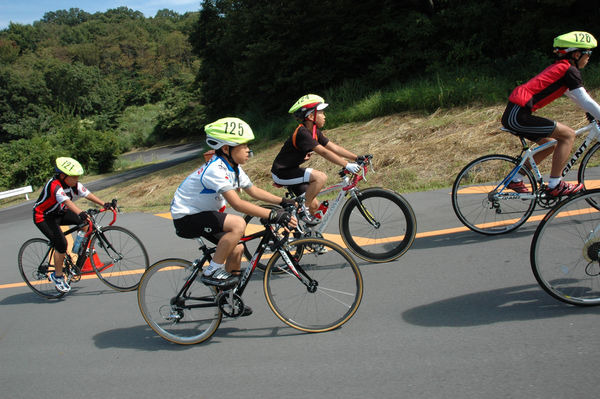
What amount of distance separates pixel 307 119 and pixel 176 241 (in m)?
3.46

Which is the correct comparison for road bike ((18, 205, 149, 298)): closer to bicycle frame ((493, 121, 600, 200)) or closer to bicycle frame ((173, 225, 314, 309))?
bicycle frame ((173, 225, 314, 309))

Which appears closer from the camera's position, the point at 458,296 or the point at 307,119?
the point at 458,296

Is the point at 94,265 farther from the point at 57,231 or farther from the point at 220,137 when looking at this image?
the point at 220,137

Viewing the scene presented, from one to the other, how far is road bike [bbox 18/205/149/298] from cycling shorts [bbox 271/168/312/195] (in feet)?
6.29

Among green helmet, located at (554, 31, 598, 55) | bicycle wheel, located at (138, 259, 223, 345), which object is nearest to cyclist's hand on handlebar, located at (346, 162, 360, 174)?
bicycle wheel, located at (138, 259, 223, 345)

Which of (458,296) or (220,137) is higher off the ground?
(220,137)

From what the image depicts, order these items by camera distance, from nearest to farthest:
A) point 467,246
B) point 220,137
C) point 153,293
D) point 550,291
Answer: point 550,291 → point 220,137 → point 153,293 → point 467,246

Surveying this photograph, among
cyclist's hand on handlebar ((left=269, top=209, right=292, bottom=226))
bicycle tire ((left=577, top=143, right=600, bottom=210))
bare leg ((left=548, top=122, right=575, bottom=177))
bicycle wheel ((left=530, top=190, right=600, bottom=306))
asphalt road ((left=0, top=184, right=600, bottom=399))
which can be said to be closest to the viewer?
asphalt road ((left=0, top=184, right=600, bottom=399))

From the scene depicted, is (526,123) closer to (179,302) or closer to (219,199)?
(219,199)

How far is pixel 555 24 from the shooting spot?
14.7 metres

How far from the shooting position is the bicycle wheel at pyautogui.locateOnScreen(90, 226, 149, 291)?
19.1 feet

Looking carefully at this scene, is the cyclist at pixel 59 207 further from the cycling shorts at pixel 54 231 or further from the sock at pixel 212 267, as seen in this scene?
the sock at pixel 212 267

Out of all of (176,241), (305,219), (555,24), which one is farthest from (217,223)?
(555,24)

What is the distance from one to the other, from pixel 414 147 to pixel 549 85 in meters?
6.29
